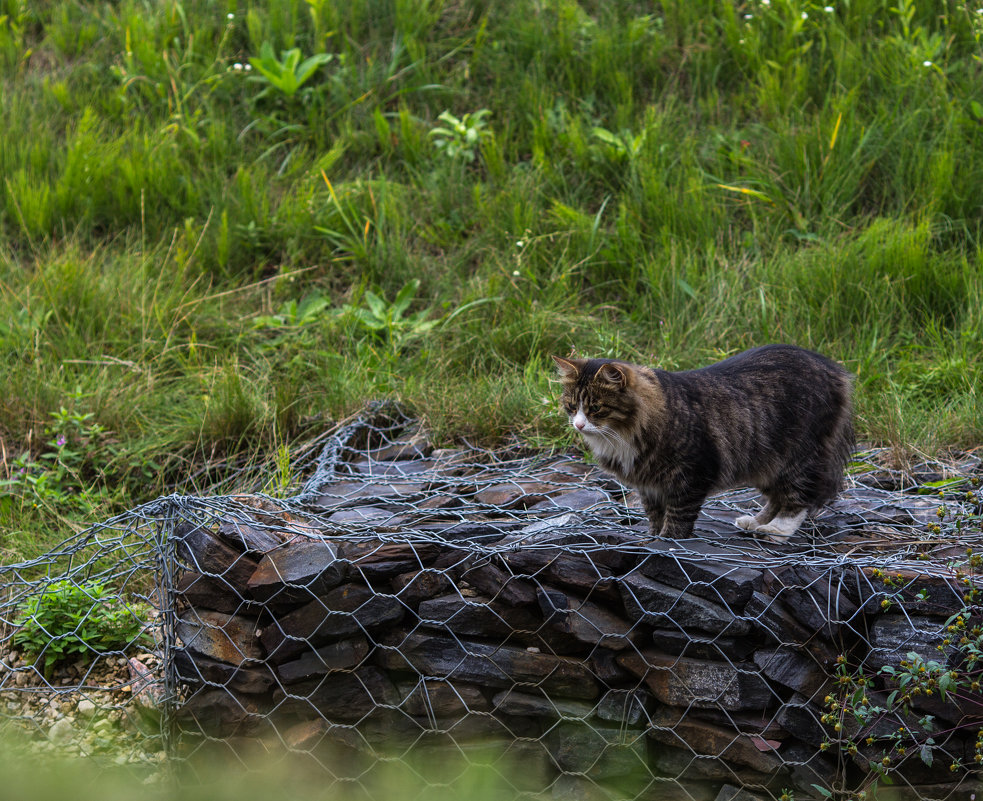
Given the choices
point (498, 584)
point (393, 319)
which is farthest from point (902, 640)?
point (393, 319)

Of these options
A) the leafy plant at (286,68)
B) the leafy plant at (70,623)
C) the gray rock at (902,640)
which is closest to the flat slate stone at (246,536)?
the leafy plant at (70,623)

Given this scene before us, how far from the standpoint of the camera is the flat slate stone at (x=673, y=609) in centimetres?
286

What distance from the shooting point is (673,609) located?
2889mm

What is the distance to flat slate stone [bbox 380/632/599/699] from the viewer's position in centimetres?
296

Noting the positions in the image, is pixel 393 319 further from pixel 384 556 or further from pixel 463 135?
pixel 384 556

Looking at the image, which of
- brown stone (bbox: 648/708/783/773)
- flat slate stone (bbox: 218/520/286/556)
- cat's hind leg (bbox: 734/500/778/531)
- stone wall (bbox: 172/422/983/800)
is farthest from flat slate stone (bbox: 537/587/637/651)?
flat slate stone (bbox: 218/520/286/556)

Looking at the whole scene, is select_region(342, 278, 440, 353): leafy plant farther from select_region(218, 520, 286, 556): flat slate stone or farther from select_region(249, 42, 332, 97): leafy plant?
select_region(218, 520, 286, 556): flat slate stone

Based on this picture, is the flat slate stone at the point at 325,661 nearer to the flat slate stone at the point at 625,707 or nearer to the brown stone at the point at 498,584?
the brown stone at the point at 498,584

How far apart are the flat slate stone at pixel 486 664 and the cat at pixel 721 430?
21.4 inches

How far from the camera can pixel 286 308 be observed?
18.7 ft

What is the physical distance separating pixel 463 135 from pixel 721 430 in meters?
4.06

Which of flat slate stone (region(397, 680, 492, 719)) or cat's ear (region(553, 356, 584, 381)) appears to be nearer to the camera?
flat slate stone (region(397, 680, 492, 719))

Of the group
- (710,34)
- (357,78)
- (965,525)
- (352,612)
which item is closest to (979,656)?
(965,525)

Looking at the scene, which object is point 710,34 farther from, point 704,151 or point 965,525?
point 965,525
